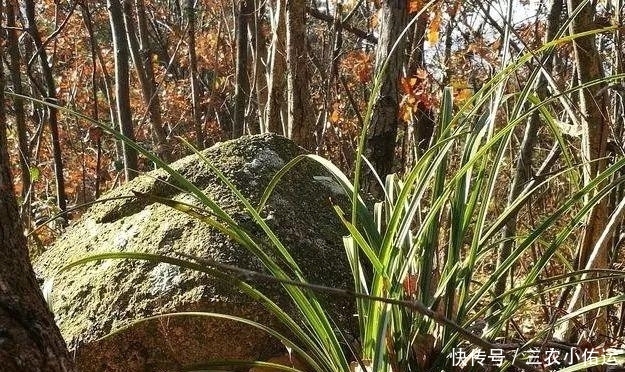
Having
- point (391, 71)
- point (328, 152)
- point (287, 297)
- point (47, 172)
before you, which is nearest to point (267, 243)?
point (287, 297)

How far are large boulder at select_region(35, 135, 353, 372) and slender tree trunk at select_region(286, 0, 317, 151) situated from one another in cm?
93

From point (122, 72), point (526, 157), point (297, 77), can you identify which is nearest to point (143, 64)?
point (122, 72)

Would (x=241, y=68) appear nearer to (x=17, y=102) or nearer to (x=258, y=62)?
(x=258, y=62)

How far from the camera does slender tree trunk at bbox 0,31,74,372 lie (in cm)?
66

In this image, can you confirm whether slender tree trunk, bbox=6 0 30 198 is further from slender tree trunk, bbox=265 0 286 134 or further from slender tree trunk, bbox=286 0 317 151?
slender tree trunk, bbox=286 0 317 151

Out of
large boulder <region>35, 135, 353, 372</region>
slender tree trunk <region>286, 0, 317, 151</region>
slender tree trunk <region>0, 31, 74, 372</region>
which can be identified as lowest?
large boulder <region>35, 135, 353, 372</region>

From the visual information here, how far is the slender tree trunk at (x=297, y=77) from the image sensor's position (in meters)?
2.97

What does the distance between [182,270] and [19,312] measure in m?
0.93

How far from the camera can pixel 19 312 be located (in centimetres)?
70

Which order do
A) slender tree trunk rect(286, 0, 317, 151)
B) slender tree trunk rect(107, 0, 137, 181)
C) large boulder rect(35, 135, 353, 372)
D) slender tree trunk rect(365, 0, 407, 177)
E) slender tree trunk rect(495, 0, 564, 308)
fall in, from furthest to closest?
1. slender tree trunk rect(107, 0, 137, 181)
2. slender tree trunk rect(286, 0, 317, 151)
3. slender tree trunk rect(365, 0, 407, 177)
4. slender tree trunk rect(495, 0, 564, 308)
5. large boulder rect(35, 135, 353, 372)

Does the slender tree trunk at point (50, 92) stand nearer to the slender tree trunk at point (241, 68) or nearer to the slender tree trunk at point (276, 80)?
the slender tree trunk at point (276, 80)

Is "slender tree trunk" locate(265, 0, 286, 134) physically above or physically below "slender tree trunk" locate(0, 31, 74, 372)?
above

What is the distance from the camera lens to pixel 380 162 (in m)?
2.49

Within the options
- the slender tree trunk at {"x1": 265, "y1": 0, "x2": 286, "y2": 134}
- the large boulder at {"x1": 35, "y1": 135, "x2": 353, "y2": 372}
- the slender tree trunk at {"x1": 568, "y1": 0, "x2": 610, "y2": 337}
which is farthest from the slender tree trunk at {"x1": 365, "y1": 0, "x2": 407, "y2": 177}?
the slender tree trunk at {"x1": 265, "y1": 0, "x2": 286, "y2": 134}
